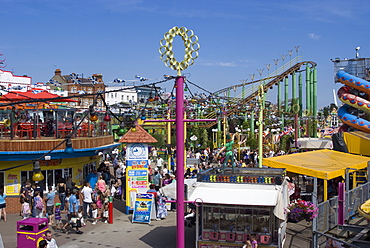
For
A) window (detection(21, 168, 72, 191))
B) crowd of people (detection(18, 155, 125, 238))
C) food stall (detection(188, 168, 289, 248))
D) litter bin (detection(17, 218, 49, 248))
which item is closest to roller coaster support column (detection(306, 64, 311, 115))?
window (detection(21, 168, 72, 191))

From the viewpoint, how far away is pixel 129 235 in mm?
14094

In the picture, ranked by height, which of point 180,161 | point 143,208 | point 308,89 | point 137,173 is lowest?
point 143,208

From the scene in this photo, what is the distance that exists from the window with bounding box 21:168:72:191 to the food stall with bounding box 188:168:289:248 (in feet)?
29.2

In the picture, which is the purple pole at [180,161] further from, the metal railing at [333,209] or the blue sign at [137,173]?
the blue sign at [137,173]

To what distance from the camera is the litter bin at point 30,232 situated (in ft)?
38.2

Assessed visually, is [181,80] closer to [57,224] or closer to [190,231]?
[190,231]

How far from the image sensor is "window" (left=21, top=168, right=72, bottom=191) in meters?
18.0

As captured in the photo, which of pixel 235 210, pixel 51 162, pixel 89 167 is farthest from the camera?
pixel 89 167

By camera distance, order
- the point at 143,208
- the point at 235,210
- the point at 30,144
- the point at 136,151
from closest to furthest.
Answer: the point at 235,210 → the point at 143,208 → the point at 136,151 → the point at 30,144

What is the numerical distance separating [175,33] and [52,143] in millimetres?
10310

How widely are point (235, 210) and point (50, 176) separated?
10.0m

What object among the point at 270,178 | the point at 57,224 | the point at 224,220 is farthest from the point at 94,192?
the point at 270,178

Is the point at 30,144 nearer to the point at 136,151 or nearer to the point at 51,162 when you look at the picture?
the point at 51,162

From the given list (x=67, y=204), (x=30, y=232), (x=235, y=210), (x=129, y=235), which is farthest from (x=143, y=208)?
(x=235, y=210)
